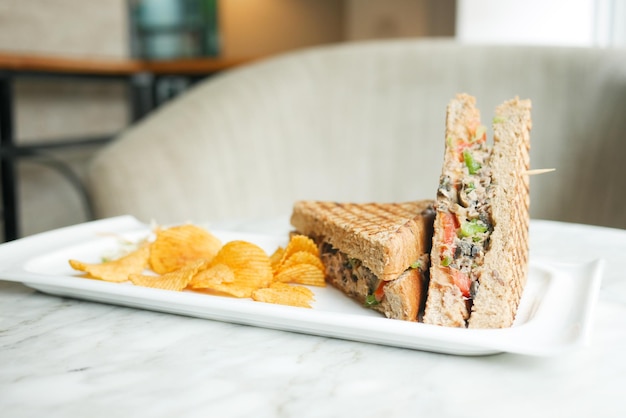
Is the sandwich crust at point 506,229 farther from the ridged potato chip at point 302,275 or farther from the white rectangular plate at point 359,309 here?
the ridged potato chip at point 302,275

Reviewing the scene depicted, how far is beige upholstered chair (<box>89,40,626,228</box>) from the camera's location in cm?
241

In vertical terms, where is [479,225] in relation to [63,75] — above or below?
below

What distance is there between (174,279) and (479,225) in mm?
394

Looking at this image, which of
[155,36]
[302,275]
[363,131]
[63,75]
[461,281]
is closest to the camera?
[461,281]

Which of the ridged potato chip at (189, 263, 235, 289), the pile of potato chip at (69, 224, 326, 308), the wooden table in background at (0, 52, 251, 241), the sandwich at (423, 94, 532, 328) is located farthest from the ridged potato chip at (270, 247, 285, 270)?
the wooden table in background at (0, 52, 251, 241)

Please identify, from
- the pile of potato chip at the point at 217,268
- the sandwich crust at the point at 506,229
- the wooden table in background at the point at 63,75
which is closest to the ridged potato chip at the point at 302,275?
the pile of potato chip at the point at 217,268

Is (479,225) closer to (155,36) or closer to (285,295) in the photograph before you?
(285,295)

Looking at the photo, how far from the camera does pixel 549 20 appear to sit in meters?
3.78

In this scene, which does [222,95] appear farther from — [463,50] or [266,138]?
[463,50]

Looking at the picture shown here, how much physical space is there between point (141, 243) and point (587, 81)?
2032mm

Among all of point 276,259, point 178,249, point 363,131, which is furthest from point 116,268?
point 363,131

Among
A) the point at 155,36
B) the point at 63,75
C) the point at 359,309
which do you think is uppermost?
the point at 155,36

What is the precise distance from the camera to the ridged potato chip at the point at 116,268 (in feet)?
3.03

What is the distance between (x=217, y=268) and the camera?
2.87ft
